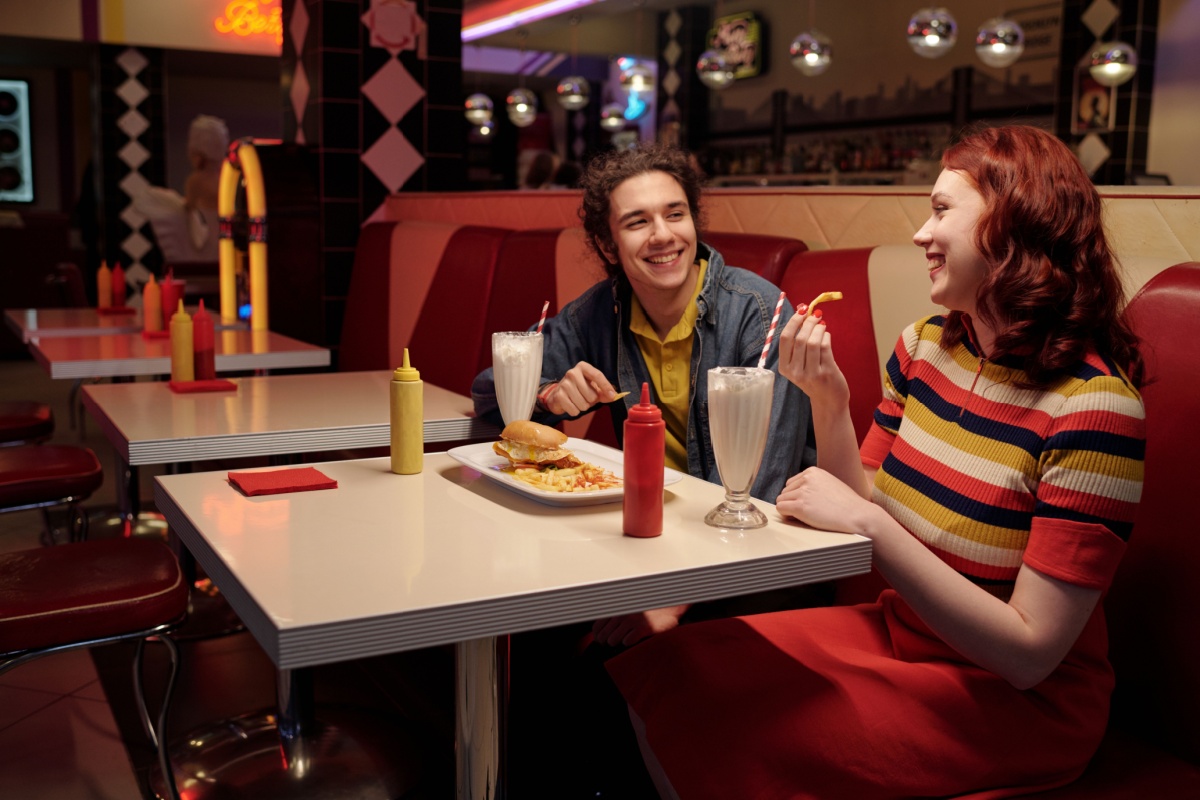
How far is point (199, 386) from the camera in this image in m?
2.42

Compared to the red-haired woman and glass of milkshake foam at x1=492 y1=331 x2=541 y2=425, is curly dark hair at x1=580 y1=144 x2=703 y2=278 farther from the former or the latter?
the red-haired woman

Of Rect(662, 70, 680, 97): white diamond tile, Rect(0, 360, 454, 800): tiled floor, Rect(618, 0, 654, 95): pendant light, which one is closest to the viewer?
Rect(0, 360, 454, 800): tiled floor

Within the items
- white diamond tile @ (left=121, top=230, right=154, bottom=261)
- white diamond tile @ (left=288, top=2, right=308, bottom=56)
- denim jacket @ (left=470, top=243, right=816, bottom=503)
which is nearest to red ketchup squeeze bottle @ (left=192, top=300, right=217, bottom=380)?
denim jacket @ (left=470, top=243, right=816, bottom=503)

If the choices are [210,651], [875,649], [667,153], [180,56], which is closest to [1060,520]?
[875,649]

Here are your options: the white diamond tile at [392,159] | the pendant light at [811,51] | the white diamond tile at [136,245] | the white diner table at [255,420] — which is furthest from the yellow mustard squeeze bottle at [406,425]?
the white diamond tile at [136,245]

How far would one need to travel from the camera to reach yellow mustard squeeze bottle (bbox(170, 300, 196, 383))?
246cm

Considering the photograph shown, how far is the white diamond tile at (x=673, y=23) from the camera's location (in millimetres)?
12289

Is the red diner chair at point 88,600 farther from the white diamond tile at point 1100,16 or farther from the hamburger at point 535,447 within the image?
the white diamond tile at point 1100,16

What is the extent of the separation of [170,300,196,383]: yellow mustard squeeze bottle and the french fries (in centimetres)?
119

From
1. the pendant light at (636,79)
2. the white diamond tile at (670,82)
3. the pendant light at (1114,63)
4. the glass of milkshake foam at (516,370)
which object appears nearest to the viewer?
the glass of milkshake foam at (516,370)

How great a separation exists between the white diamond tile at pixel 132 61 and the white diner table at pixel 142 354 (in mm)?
7128

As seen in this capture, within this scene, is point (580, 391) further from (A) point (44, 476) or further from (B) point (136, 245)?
(B) point (136, 245)

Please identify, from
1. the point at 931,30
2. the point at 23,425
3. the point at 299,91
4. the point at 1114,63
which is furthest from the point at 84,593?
the point at 1114,63

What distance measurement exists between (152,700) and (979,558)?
2.03 metres
